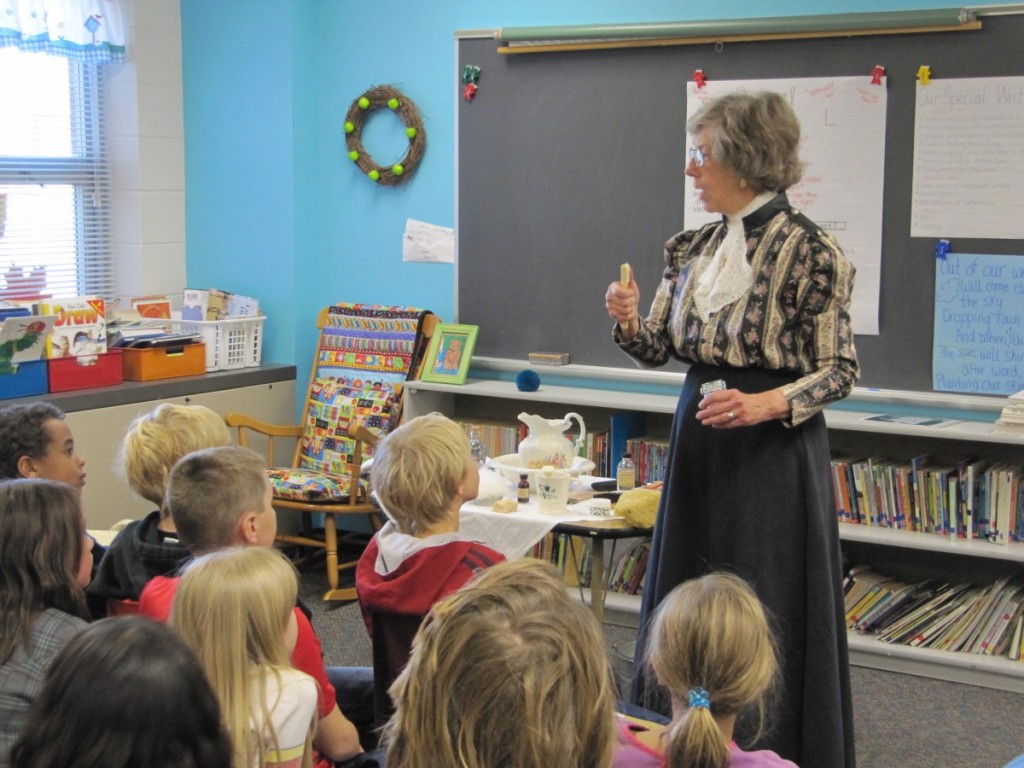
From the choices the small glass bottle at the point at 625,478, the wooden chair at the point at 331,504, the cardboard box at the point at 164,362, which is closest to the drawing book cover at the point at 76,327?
the cardboard box at the point at 164,362

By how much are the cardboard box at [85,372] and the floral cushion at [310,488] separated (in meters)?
0.71

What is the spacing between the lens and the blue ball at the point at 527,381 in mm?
4388

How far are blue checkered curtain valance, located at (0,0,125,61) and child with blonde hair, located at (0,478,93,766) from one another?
3.17m

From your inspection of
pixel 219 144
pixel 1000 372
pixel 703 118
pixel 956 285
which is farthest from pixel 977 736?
pixel 219 144

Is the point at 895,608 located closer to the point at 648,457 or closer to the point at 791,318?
the point at 648,457

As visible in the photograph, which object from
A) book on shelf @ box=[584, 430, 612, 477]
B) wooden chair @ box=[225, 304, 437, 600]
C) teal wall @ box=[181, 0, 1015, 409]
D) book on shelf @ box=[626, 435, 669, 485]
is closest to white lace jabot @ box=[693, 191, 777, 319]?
book on shelf @ box=[626, 435, 669, 485]

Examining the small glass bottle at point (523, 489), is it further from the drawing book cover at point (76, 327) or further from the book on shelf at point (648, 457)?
the drawing book cover at point (76, 327)

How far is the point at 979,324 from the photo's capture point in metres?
3.90

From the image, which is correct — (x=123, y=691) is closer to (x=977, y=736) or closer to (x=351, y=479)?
(x=977, y=736)

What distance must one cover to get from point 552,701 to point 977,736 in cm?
269

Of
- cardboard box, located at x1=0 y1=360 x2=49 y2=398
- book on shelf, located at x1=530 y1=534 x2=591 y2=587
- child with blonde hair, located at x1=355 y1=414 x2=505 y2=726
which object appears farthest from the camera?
book on shelf, located at x1=530 y1=534 x2=591 y2=587

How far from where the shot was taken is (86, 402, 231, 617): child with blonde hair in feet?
7.84

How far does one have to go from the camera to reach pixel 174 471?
7.64ft

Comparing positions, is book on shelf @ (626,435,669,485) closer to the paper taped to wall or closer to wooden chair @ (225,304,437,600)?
wooden chair @ (225,304,437,600)
